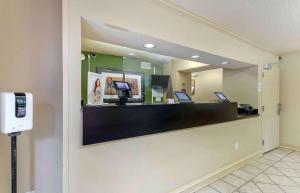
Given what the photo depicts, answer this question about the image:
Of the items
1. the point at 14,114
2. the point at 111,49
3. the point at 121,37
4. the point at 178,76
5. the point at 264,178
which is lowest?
the point at 264,178

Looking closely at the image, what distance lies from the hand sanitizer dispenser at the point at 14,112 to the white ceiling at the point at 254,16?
1.76m

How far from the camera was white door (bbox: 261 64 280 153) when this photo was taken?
409 centimetres

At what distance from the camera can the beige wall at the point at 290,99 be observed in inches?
173

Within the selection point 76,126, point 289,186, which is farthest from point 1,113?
point 289,186

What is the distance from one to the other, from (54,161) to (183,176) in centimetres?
158

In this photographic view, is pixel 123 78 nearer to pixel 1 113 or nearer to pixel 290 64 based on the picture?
pixel 1 113

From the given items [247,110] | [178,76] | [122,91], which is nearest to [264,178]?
[247,110]

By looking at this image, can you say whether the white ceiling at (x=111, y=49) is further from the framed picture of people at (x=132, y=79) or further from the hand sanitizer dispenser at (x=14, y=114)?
the hand sanitizer dispenser at (x=14, y=114)

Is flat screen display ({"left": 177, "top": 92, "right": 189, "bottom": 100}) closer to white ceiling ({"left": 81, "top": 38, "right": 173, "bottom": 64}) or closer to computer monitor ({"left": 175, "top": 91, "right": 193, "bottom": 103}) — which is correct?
computer monitor ({"left": 175, "top": 91, "right": 193, "bottom": 103})

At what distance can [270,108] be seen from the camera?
A: 4.31 m

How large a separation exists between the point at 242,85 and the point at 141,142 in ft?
10.6

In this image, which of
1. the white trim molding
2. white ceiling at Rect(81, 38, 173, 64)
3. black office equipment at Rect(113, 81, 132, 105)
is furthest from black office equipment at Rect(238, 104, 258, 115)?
black office equipment at Rect(113, 81, 132, 105)

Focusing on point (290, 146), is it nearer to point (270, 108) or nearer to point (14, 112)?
point (270, 108)

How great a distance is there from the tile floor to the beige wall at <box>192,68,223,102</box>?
5.79 ft
